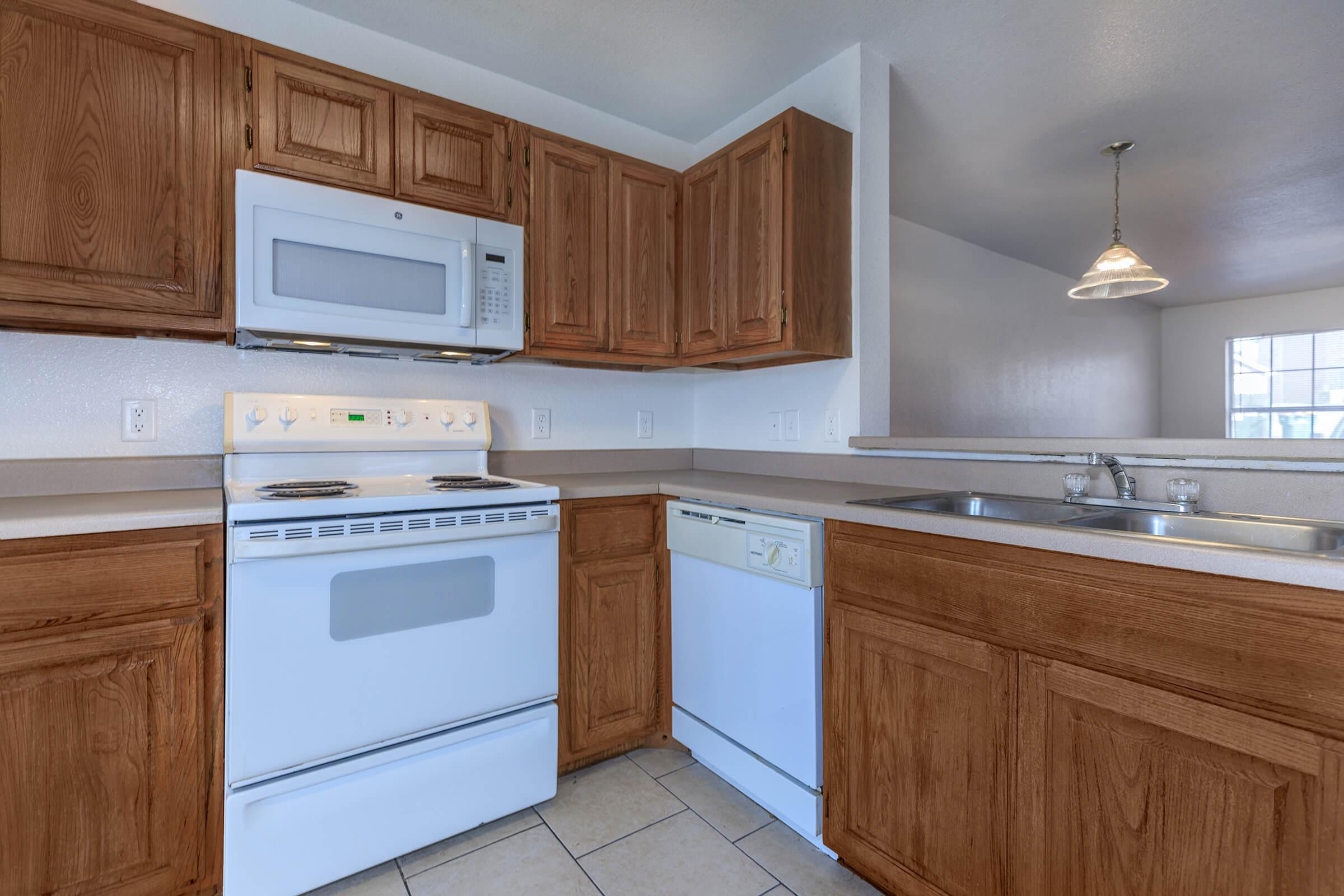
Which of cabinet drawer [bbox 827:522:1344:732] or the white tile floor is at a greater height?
cabinet drawer [bbox 827:522:1344:732]

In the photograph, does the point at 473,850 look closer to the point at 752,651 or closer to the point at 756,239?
the point at 752,651

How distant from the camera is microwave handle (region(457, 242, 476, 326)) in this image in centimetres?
190

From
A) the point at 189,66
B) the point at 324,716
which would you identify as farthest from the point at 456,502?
the point at 189,66

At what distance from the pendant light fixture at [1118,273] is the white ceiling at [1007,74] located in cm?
8

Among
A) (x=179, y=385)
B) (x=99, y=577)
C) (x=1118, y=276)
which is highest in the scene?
(x=1118, y=276)

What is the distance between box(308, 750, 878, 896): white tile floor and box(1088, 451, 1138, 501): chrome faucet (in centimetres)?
111

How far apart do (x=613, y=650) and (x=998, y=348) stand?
4.33 m

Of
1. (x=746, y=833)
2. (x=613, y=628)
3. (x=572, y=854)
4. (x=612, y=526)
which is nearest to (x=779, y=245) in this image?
(x=612, y=526)

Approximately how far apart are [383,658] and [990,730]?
1356 millimetres

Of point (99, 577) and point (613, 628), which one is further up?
point (99, 577)

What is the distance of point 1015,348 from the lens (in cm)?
509

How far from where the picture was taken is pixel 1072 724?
1052mm

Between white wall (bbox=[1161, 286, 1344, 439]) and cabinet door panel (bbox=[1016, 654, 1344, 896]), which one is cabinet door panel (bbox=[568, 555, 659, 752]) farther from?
white wall (bbox=[1161, 286, 1344, 439])

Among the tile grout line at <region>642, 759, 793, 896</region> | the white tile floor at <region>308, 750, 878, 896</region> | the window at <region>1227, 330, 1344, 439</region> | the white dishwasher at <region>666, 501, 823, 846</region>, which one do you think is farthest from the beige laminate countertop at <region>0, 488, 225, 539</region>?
the window at <region>1227, 330, 1344, 439</region>
